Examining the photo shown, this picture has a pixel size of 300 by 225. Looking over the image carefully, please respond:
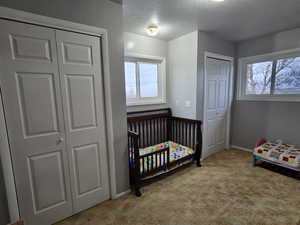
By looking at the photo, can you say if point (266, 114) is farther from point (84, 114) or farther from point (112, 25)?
point (84, 114)

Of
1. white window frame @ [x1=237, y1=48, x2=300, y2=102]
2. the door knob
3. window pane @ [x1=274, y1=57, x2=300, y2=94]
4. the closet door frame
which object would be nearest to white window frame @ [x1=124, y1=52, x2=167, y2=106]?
the closet door frame

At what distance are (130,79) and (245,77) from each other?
8.49ft

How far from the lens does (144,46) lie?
9.30 ft

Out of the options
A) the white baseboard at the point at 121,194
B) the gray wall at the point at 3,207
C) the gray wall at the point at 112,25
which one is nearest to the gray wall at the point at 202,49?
the gray wall at the point at 112,25

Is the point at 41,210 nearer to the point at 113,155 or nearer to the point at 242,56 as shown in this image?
the point at 113,155

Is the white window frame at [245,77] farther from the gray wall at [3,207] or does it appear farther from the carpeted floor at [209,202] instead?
the gray wall at [3,207]

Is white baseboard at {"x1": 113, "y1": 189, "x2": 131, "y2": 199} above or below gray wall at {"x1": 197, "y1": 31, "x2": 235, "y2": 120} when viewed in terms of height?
below

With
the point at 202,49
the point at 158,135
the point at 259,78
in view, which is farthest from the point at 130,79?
the point at 259,78

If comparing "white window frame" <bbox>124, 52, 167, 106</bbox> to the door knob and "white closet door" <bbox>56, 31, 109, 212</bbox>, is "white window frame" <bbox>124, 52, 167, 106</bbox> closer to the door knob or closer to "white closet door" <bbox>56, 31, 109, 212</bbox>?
"white closet door" <bbox>56, 31, 109, 212</bbox>

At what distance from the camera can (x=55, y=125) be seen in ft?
5.00

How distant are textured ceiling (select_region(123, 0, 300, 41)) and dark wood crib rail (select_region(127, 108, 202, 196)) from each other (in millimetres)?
1569

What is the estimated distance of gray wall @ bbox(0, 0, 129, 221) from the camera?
53.7 inches

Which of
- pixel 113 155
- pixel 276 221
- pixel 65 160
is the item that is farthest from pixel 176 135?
pixel 65 160

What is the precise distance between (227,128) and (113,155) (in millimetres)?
2866
